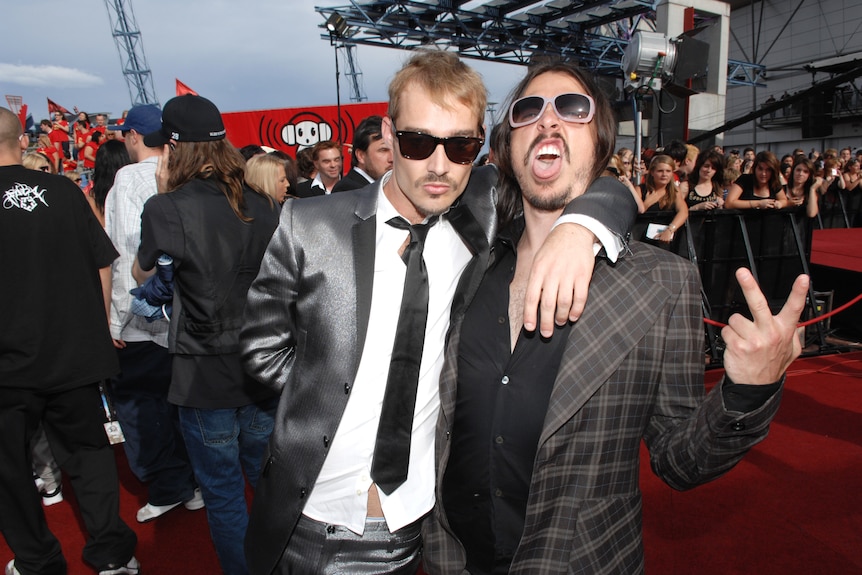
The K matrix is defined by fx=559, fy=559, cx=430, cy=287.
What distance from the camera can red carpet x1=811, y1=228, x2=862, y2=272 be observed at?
716 centimetres

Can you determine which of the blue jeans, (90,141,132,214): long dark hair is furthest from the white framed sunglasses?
(90,141,132,214): long dark hair

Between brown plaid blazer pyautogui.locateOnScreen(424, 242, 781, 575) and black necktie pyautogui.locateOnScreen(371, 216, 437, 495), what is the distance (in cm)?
39

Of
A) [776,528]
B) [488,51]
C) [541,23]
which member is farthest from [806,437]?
[488,51]

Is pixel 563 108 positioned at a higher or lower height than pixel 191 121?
lower

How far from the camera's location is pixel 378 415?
1605mm

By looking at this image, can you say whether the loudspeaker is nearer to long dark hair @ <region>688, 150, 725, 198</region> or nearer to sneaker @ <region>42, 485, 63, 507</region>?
long dark hair @ <region>688, 150, 725, 198</region>

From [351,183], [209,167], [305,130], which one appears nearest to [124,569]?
[209,167]

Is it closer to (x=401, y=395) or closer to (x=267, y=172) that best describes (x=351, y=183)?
(x=267, y=172)

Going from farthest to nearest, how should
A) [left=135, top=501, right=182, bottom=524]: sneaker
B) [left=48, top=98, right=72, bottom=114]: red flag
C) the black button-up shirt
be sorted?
[left=48, top=98, right=72, bottom=114]: red flag, [left=135, top=501, right=182, bottom=524]: sneaker, the black button-up shirt

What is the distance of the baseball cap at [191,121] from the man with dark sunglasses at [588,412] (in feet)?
5.07

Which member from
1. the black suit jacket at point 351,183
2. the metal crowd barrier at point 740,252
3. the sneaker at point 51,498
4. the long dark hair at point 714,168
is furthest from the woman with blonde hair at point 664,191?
the sneaker at point 51,498

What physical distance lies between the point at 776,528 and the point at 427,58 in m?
3.16

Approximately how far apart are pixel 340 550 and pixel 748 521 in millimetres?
2691

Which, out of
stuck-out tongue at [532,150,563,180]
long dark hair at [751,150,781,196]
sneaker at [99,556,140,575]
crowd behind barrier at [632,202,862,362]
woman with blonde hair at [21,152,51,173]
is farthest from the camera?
long dark hair at [751,150,781,196]
